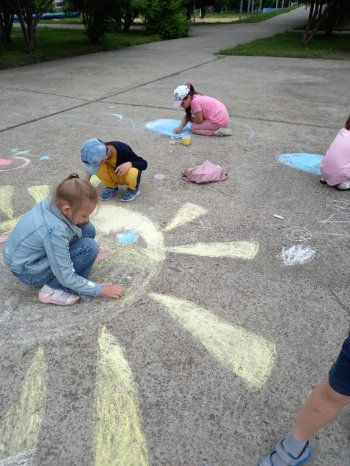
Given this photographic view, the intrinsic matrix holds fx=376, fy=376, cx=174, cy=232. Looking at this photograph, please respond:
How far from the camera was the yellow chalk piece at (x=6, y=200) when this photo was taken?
301cm

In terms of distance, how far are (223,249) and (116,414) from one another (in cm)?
135

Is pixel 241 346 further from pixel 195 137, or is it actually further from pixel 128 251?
pixel 195 137

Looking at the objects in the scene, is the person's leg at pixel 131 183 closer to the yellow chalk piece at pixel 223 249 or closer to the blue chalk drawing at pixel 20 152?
the yellow chalk piece at pixel 223 249

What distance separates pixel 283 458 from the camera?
1.35 metres

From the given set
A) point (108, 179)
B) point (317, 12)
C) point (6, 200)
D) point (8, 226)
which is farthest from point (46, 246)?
point (317, 12)

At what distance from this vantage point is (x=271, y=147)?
14.2 ft

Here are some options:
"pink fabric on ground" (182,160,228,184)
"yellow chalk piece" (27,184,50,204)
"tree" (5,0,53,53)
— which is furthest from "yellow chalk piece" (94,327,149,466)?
"tree" (5,0,53,53)

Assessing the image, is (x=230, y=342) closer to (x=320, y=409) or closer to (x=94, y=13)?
(x=320, y=409)

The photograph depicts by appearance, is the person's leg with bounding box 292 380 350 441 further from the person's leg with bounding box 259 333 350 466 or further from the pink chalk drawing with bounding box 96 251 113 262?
the pink chalk drawing with bounding box 96 251 113 262

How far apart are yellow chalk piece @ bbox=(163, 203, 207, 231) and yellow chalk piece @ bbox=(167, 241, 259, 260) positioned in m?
0.30

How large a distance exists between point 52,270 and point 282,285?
4.35 feet

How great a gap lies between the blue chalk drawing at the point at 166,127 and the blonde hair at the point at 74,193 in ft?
9.95

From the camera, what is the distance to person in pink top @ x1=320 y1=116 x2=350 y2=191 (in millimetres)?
3236

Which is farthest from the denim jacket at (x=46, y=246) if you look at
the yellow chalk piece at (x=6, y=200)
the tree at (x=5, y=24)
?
the tree at (x=5, y=24)
